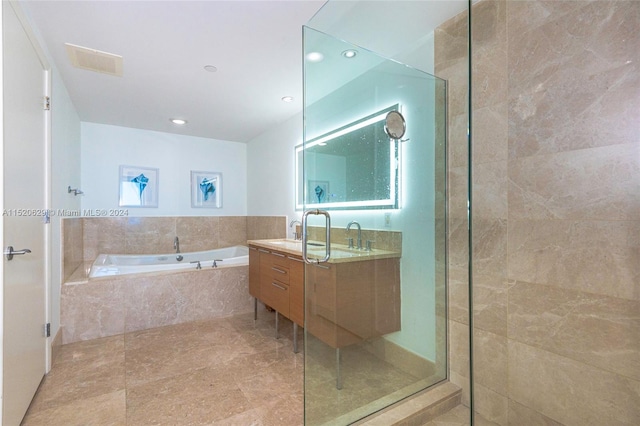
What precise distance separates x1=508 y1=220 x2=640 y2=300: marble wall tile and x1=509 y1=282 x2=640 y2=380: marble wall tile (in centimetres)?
5

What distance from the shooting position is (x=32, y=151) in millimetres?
1783

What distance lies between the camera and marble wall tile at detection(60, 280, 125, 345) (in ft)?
8.50

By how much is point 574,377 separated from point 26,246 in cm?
281

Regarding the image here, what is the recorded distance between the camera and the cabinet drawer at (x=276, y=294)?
2.39 meters

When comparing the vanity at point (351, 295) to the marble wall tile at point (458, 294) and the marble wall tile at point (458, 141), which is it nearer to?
the marble wall tile at point (458, 294)

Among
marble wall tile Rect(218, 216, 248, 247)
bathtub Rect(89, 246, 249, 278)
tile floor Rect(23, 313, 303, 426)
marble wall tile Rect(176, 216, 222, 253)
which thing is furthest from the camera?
marble wall tile Rect(218, 216, 248, 247)

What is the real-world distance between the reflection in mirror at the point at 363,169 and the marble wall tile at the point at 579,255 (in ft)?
2.17

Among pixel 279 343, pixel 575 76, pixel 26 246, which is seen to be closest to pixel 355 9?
pixel 575 76

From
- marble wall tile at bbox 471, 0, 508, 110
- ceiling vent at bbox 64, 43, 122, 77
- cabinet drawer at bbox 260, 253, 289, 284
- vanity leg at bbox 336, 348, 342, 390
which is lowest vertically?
vanity leg at bbox 336, 348, 342, 390

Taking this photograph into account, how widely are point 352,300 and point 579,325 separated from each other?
1037 mm

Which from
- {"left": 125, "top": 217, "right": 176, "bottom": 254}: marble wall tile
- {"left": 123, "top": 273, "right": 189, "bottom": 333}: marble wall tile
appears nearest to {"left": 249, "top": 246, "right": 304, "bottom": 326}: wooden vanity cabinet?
{"left": 123, "top": 273, "right": 189, "bottom": 333}: marble wall tile

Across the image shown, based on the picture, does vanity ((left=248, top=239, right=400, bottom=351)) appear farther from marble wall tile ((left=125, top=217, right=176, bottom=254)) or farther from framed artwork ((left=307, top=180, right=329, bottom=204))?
marble wall tile ((left=125, top=217, right=176, bottom=254))

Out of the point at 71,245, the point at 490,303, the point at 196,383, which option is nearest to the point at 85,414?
the point at 196,383

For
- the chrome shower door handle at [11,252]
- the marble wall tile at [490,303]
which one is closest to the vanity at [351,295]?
the marble wall tile at [490,303]
